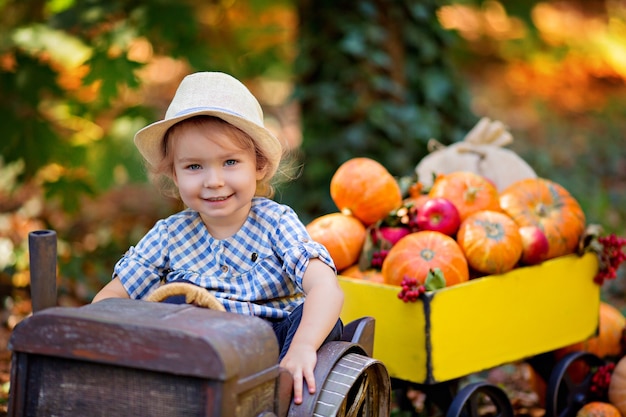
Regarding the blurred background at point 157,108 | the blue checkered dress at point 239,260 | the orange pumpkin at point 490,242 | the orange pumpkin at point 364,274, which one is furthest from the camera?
the blurred background at point 157,108

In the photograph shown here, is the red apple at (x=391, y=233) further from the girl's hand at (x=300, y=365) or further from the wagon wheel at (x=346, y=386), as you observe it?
the girl's hand at (x=300, y=365)

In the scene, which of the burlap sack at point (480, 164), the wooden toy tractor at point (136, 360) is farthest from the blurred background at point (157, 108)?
the wooden toy tractor at point (136, 360)

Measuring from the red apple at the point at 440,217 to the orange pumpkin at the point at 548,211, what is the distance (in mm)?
289

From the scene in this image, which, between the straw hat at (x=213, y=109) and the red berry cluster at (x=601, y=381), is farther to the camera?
the red berry cluster at (x=601, y=381)

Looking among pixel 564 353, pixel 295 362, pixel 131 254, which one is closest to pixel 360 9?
pixel 564 353

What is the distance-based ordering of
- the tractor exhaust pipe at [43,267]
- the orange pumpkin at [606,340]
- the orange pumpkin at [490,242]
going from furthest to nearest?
the orange pumpkin at [606,340] → the orange pumpkin at [490,242] → the tractor exhaust pipe at [43,267]

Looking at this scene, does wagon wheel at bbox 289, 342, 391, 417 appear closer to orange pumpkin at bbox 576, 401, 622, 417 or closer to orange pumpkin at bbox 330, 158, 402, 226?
orange pumpkin at bbox 330, 158, 402, 226

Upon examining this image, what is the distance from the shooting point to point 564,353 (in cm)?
352

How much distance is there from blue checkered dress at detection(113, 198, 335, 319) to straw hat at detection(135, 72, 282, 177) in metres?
0.25

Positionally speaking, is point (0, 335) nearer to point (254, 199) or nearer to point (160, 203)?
point (254, 199)

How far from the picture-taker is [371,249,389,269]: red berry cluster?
3.22 meters

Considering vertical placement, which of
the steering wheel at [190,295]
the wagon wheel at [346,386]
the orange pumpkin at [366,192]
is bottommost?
the wagon wheel at [346,386]

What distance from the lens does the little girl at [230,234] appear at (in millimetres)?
2430

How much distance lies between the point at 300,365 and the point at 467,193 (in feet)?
4.36
